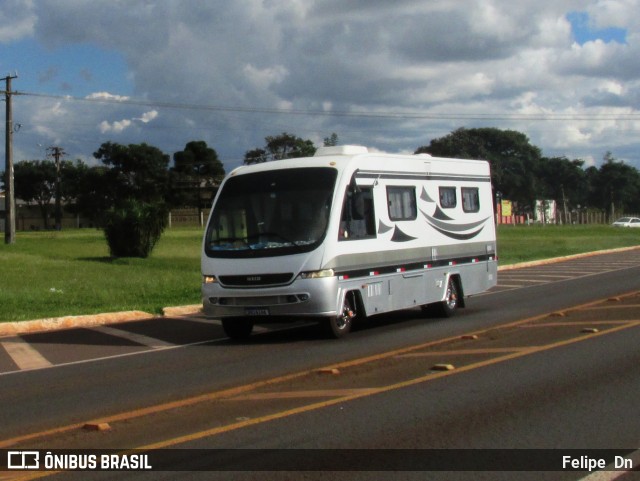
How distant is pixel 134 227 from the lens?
34.1 meters

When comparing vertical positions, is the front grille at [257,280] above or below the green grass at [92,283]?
above

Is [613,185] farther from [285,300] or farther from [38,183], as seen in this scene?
[285,300]

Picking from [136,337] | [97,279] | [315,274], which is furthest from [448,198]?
[97,279]

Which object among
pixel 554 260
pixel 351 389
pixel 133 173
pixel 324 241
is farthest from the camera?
pixel 133 173

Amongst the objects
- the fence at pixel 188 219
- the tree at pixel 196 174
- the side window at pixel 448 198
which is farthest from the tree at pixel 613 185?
the side window at pixel 448 198

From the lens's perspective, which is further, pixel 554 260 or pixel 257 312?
pixel 554 260

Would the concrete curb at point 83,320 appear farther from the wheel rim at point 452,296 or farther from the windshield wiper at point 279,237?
the wheel rim at point 452,296

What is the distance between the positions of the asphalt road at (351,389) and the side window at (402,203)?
1925mm

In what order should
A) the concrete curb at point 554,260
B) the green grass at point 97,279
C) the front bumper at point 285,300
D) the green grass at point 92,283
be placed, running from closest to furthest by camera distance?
the front bumper at point 285,300 < the green grass at point 92,283 < the green grass at point 97,279 < the concrete curb at point 554,260

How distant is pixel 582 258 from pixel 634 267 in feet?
23.0

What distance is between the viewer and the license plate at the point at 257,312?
13219 millimetres

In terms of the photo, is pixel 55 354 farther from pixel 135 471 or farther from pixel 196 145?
pixel 196 145

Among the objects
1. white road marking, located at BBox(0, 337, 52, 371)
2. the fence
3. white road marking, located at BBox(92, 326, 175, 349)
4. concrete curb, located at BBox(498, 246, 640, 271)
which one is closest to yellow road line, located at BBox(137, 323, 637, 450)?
white road marking, located at BBox(0, 337, 52, 371)

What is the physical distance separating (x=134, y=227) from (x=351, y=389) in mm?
25968
